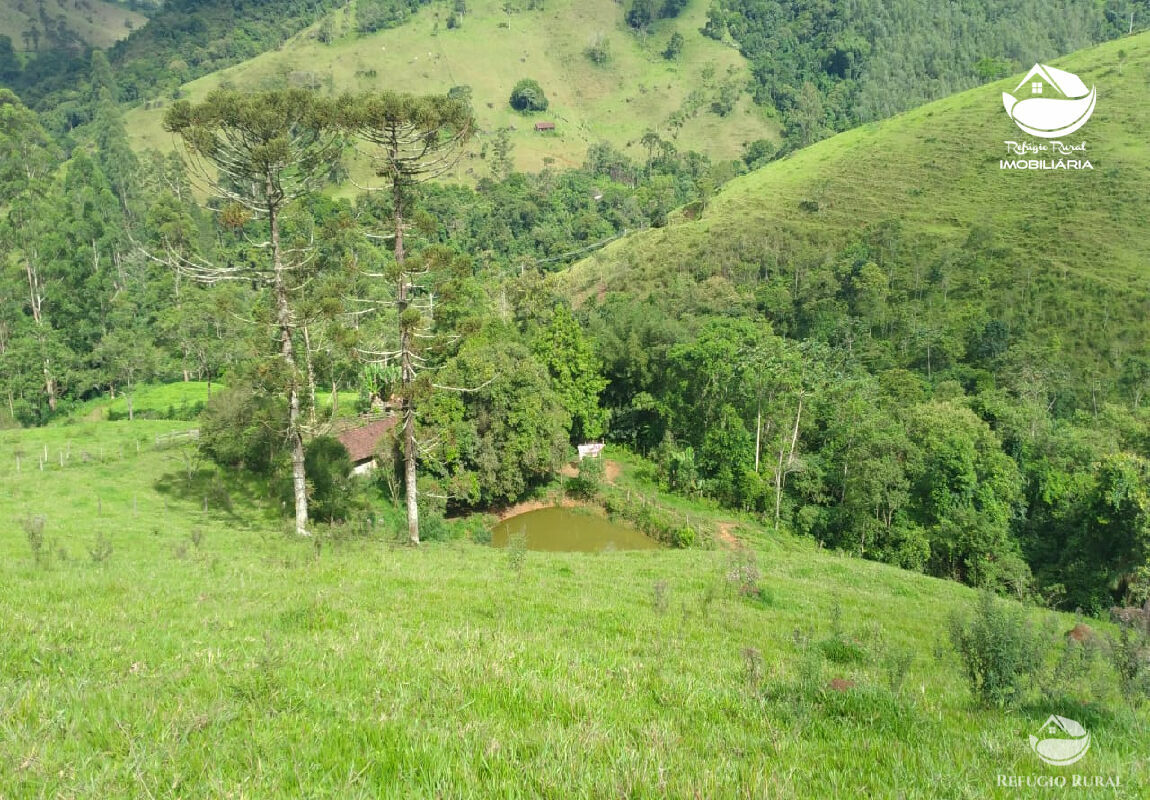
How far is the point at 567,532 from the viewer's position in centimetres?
3459

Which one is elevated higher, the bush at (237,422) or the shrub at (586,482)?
the bush at (237,422)

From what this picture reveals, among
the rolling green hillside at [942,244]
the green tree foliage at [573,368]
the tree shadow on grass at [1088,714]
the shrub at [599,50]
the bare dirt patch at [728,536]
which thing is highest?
the shrub at [599,50]

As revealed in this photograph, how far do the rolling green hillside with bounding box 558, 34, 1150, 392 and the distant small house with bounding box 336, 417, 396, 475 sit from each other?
35.9 metres

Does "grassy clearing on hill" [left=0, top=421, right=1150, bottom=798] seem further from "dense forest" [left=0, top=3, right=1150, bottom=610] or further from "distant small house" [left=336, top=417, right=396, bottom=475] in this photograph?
"distant small house" [left=336, top=417, right=396, bottom=475]

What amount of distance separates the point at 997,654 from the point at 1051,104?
381 feet

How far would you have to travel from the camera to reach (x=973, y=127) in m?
93.7

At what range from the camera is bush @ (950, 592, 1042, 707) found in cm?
566

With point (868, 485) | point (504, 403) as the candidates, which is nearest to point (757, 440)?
point (868, 485)

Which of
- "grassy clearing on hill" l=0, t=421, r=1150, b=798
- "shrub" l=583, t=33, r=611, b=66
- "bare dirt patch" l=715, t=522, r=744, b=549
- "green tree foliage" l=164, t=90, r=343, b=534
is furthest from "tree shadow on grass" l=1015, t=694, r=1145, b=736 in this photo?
"shrub" l=583, t=33, r=611, b=66

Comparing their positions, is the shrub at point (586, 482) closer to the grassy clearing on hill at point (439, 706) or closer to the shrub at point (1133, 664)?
the grassy clearing on hill at point (439, 706)

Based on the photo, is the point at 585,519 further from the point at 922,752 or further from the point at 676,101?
the point at 676,101

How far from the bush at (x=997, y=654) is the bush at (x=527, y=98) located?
181346 millimetres

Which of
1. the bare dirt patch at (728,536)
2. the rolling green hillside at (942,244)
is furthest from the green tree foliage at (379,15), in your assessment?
the bare dirt patch at (728,536)

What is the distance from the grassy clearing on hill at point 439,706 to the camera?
2.99m
